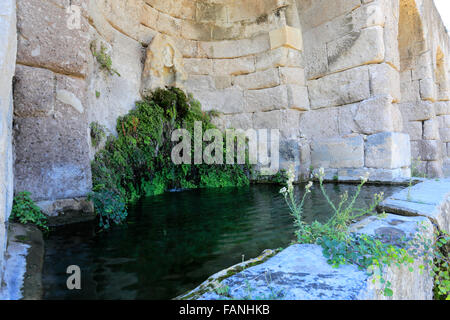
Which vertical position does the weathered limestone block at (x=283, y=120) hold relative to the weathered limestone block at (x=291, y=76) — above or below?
below

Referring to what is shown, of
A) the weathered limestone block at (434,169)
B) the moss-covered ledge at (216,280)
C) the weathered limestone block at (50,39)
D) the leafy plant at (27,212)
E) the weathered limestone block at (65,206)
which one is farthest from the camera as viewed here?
the weathered limestone block at (434,169)

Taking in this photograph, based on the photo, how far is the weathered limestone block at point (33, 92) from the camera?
2254mm

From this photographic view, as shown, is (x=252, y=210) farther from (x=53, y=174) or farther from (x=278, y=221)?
(x=53, y=174)

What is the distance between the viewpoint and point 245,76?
19.3 feet

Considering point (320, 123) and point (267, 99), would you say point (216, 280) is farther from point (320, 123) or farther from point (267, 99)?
point (267, 99)

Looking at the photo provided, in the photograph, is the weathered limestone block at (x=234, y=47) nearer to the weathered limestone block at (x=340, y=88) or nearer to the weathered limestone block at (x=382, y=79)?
the weathered limestone block at (x=340, y=88)

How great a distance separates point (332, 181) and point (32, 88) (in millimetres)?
4705

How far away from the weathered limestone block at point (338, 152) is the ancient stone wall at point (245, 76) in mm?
20

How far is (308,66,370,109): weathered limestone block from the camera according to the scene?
4574 mm

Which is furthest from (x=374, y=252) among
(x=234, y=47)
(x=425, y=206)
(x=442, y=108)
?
(x=442, y=108)

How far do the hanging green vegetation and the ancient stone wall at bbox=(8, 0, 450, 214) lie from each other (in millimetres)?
295

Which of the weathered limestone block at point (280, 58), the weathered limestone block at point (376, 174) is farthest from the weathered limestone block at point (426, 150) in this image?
the weathered limestone block at point (280, 58)

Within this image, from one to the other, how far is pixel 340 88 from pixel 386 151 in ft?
4.71

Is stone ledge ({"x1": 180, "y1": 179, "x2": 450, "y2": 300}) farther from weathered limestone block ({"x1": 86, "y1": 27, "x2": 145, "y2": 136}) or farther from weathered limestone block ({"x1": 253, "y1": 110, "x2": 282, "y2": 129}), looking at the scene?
weathered limestone block ({"x1": 253, "y1": 110, "x2": 282, "y2": 129})
